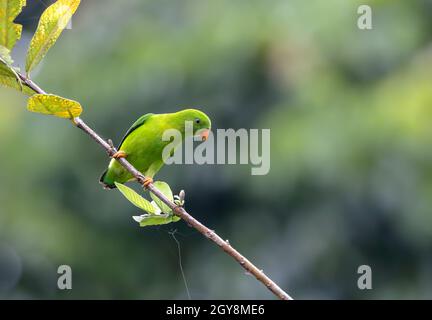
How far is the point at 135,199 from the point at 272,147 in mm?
3440

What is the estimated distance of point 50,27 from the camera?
4.91ft

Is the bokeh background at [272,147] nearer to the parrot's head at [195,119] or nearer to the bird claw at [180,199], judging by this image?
the parrot's head at [195,119]

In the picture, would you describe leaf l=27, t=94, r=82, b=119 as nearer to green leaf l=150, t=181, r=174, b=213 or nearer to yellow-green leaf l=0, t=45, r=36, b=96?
yellow-green leaf l=0, t=45, r=36, b=96

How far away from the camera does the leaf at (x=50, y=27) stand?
1489 mm

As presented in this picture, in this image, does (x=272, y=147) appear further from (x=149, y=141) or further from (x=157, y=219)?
(x=157, y=219)

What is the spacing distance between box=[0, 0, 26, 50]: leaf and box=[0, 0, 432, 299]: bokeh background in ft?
11.5

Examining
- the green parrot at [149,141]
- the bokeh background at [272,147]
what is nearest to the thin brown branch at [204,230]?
the green parrot at [149,141]

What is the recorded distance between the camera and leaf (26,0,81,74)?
1489 millimetres

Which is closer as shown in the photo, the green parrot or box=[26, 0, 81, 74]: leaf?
box=[26, 0, 81, 74]: leaf

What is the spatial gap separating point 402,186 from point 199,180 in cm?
157

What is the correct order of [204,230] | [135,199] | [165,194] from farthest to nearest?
[165,194]
[135,199]
[204,230]

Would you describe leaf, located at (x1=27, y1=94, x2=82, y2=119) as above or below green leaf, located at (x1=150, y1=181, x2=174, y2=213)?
above

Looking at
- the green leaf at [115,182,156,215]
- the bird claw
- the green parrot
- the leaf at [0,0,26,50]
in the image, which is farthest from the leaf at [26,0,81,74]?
the green parrot

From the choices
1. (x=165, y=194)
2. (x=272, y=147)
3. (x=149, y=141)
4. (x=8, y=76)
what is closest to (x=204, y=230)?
(x=165, y=194)
